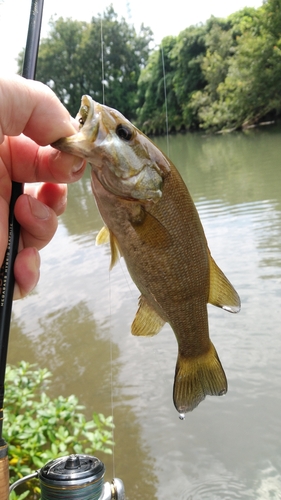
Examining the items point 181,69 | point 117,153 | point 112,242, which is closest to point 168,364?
point 112,242

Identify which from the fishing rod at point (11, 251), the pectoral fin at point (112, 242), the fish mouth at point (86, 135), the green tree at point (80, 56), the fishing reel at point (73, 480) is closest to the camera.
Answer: the fish mouth at point (86, 135)

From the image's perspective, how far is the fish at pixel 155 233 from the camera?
1.48 m

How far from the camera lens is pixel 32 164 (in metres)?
1.85

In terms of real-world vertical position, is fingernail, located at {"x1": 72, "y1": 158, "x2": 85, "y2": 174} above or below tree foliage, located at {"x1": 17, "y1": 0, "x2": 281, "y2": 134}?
below

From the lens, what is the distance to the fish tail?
62.8 inches

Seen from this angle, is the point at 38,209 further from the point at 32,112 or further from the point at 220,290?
the point at 220,290

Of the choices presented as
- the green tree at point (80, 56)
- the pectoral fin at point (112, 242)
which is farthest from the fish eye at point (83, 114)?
the green tree at point (80, 56)

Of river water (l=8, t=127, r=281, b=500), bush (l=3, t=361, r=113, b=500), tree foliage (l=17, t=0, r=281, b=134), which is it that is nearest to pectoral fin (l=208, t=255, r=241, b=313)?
river water (l=8, t=127, r=281, b=500)

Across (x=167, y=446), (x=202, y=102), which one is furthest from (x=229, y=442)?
(x=202, y=102)

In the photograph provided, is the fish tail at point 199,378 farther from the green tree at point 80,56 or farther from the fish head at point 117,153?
the green tree at point 80,56

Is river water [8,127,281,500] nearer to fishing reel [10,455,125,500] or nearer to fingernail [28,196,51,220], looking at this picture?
fingernail [28,196,51,220]

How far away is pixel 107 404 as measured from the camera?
5590mm

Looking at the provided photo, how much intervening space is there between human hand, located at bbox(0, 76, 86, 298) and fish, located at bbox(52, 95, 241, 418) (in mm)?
91

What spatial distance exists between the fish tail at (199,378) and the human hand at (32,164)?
27.4 inches
